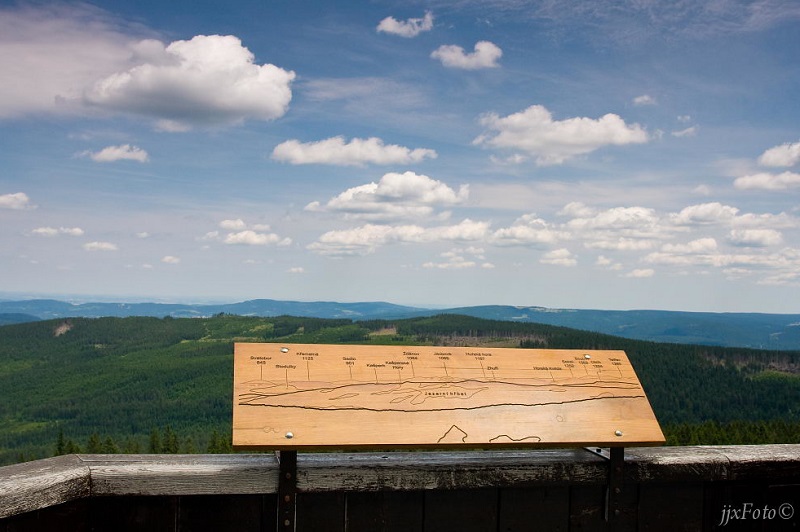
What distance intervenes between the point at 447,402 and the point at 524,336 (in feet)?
562

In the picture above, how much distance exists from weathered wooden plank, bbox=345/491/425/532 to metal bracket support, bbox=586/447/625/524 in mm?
1407

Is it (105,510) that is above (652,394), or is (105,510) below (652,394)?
above

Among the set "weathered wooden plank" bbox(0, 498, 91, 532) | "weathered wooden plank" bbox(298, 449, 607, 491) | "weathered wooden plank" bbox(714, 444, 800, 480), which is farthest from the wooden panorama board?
"weathered wooden plank" bbox(0, 498, 91, 532)

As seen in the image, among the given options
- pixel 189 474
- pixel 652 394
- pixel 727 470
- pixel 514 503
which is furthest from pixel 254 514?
pixel 652 394

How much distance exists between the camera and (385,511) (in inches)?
194

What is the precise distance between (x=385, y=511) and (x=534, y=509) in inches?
43.8

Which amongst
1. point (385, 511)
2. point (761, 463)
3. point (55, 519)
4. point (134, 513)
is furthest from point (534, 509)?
point (55, 519)

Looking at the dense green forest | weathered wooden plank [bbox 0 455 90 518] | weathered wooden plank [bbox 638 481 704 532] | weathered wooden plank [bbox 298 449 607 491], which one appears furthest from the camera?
the dense green forest

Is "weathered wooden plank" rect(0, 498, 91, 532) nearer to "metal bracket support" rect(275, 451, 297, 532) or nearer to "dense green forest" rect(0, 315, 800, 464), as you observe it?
"metal bracket support" rect(275, 451, 297, 532)

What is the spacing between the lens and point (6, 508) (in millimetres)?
3910

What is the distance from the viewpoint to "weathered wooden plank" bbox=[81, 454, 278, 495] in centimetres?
447

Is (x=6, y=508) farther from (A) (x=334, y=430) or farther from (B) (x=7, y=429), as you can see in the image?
(B) (x=7, y=429)

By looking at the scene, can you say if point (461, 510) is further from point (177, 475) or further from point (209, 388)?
point (209, 388)

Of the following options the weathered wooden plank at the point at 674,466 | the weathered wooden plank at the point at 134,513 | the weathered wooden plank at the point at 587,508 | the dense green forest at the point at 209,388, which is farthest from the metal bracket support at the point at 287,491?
the dense green forest at the point at 209,388
